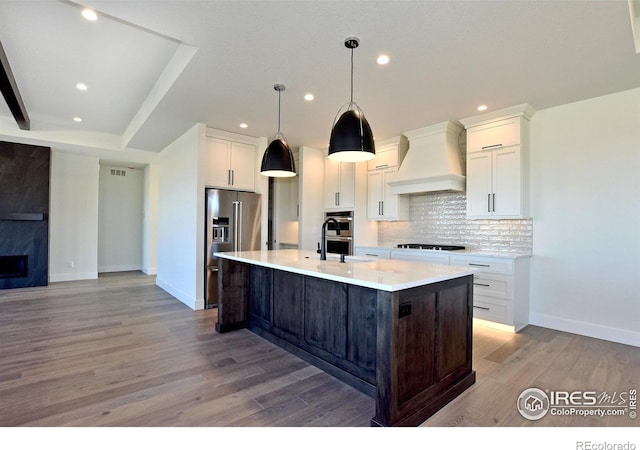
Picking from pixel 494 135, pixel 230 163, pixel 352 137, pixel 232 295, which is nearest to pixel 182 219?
pixel 230 163

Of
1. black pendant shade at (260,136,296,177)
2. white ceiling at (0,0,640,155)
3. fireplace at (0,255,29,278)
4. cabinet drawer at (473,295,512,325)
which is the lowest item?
cabinet drawer at (473,295,512,325)

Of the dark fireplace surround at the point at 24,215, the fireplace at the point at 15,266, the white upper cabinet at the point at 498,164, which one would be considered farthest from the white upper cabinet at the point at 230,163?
the fireplace at the point at 15,266

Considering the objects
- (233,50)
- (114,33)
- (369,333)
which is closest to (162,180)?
(114,33)

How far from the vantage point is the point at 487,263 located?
3912 millimetres

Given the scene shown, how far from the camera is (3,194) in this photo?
577 centimetres

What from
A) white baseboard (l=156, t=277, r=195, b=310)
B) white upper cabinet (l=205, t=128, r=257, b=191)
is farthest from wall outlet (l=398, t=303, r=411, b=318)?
white upper cabinet (l=205, t=128, r=257, b=191)

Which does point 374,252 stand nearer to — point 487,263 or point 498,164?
point 487,263

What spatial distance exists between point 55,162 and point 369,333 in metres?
7.45

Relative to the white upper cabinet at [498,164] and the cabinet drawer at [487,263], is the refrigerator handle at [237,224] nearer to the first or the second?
the cabinet drawer at [487,263]

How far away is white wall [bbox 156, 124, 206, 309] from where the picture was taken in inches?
181

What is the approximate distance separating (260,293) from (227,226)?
1.73 m

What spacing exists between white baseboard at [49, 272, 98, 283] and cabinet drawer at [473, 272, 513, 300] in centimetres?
746

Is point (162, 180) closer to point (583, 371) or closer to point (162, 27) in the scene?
point (162, 27)

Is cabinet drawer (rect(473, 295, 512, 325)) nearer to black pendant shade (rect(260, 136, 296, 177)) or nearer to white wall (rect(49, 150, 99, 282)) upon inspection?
black pendant shade (rect(260, 136, 296, 177))
